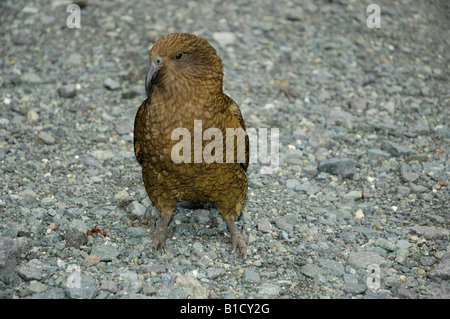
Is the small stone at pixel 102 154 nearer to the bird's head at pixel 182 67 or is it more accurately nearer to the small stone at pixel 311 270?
the bird's head at pixel 182 67

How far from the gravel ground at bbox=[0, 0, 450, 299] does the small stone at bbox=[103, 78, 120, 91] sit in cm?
2

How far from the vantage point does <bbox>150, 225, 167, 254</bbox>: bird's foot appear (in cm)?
537

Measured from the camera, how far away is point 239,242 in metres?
5.45

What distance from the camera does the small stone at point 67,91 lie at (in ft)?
25.6

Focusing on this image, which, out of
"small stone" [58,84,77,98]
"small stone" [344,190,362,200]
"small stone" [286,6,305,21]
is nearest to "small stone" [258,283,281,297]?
"small stone" [344,190,362,200]

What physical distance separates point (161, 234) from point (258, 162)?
194 cm

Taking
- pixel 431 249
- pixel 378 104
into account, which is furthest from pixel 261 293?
pixel 378 104

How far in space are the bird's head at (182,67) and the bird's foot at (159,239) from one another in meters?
1.45

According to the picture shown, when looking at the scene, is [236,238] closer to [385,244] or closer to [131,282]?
[131,282]

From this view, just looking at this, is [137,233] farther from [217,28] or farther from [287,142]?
[217,28]

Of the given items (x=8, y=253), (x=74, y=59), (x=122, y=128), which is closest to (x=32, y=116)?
(x=122, y=128)

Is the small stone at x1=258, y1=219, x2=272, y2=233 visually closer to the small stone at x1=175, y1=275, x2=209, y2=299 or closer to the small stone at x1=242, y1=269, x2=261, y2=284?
the small stone at x1=242, y1=269, x2=261, y2=284

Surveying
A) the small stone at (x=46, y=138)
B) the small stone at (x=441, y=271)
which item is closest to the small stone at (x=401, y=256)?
the small stone at (x=441, y=271)

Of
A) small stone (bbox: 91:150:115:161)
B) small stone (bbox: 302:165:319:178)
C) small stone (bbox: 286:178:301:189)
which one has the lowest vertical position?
small stone (bbox: 286:178:301:189)
